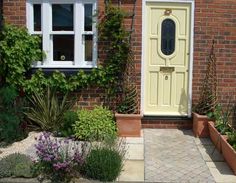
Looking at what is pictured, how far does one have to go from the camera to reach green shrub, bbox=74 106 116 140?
26.1 feet

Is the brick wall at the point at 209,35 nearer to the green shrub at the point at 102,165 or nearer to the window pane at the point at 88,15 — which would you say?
the window pane at the point at 88,15

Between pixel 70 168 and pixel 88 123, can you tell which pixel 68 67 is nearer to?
pixel 88 123

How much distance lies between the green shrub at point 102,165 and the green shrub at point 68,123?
1.98m

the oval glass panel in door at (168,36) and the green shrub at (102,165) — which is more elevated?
the oval glass panel in door at (168,36)

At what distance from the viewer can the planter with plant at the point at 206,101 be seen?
27.7ft

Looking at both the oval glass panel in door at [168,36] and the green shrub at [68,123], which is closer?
the green shrub at [68,123]

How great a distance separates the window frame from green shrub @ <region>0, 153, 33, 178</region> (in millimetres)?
2986

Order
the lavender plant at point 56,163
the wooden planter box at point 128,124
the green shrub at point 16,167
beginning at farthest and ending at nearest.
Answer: the wooden planter box at point 128,124 < the green shrub at point 16,167 < the lavender plant at point 56,163

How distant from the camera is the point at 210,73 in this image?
29.1 ft

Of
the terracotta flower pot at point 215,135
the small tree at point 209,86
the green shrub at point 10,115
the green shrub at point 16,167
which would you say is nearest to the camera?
the green shrub at point 16,167

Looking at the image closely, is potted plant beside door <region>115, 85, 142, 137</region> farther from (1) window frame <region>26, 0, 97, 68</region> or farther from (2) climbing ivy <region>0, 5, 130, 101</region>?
(1) window frame <region>26, 0, 97, 68</region>

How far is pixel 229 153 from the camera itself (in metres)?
6.74

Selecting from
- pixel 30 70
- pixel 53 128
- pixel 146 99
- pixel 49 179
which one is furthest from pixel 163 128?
pixel 49 179

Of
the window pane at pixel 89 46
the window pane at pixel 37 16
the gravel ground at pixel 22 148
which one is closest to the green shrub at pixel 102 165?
the gravel ground at pixel 22 148
